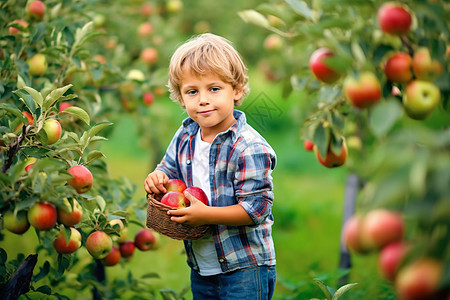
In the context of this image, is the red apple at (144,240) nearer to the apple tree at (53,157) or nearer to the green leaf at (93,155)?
the apple tree at (53,157)

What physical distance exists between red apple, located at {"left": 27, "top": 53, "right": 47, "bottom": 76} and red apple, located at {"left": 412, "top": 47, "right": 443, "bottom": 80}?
61.3 inches

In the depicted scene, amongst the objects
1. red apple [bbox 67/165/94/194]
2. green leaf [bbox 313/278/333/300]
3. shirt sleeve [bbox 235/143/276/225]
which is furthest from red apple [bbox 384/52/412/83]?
red apple [bbox 67/165/94/194]

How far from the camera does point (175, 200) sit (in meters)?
1.73

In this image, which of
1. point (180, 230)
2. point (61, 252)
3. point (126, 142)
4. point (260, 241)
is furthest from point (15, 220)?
point (126, 142)

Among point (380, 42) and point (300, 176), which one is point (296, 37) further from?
point (300, 176)

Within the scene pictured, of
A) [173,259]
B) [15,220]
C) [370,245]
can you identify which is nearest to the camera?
[370,245]

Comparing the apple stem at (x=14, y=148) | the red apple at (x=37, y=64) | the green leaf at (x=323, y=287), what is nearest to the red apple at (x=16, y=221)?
the apple stem at (x=14, y=148)

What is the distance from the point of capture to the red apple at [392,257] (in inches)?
35.8

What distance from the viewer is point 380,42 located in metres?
1.17

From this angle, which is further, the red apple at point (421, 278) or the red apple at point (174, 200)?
the red apple at point (174, 200)

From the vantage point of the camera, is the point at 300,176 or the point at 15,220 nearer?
the point at 15,220

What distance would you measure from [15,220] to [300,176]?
4240 millimetres

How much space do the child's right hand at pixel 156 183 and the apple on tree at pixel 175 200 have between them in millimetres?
77

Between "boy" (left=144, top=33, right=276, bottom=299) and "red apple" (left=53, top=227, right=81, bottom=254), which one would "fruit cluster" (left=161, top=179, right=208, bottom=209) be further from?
"red apple" (left=53, top=227, right=81, bottom=254)
